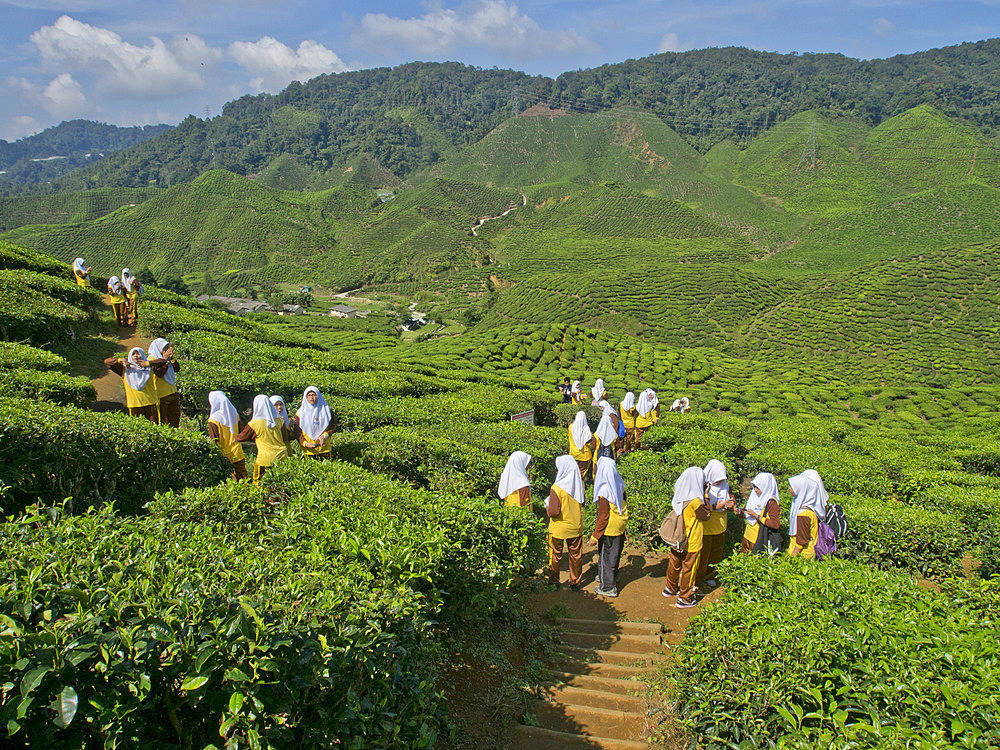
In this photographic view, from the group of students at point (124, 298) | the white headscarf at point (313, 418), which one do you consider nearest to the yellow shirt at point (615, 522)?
the white headscarf at point (313, 418)

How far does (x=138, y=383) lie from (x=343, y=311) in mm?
54503

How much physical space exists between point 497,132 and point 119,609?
14829 centimetres

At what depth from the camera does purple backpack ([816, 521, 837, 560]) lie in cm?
607

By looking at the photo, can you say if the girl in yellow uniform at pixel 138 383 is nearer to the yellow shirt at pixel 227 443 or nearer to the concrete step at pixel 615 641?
the yellow shirt at pixel 227 443

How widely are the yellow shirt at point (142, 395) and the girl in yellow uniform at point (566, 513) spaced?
237 inches

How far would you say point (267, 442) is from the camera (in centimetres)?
718

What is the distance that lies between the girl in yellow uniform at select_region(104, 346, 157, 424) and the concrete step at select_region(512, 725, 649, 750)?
6.92 m

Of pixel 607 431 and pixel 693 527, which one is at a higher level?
pixel 607 431

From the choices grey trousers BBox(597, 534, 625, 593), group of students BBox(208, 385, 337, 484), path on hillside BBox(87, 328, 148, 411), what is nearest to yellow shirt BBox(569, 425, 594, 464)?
grey trousers BBox(597, 534, 625, 593)

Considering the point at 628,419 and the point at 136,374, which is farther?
the point at 628,419

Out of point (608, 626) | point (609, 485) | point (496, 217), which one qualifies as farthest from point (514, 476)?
point (496, 217)

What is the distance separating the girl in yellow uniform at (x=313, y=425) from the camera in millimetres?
7344

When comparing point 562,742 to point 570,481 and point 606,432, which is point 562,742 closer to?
point 570,481

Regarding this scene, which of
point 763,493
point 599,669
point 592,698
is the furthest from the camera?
point 763,493
